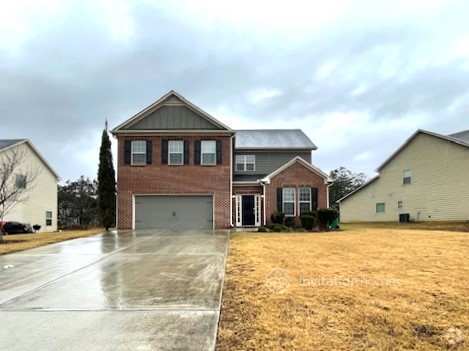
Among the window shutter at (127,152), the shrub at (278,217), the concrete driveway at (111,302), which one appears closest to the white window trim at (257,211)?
the shrub at (278,217)

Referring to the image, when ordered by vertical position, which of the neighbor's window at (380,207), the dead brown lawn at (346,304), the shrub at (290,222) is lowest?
the dead brown lawn at (346,304)

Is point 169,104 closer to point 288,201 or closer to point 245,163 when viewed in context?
point 245,163

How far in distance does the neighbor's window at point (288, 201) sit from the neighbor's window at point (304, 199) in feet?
1.54

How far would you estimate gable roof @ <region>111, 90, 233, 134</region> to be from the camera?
70.5ft

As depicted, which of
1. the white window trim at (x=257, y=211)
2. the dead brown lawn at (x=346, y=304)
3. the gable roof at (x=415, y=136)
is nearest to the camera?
the dead brown lawn at (x=346, y=304)

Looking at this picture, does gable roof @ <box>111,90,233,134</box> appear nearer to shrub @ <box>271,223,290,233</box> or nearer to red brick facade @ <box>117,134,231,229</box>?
red brick facade @ <box>117,134,231,229</box>

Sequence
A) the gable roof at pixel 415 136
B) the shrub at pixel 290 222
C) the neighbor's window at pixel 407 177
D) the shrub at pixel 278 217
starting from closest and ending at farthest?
the shrub at pixel 278 217
the shrub at pixel 290 222
the gable roof at pixel 415 136
the neighbor's window at pixel 407 177

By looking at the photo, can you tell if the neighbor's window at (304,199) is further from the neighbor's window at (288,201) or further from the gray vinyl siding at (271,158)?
the gray vinyl siding at (271,158)

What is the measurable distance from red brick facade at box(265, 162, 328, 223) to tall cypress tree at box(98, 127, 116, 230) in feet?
30.1

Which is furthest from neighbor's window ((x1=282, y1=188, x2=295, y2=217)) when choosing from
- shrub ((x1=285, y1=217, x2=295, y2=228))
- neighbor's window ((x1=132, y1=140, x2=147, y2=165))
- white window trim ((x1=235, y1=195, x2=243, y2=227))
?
neighbor's window ((x1=132, y1=140, x2=147, y2=165))

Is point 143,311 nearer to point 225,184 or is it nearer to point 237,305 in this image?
point 237,305

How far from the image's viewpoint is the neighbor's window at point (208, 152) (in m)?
21.7

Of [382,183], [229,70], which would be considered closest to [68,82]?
[229,70]

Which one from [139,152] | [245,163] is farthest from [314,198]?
[139,152]
